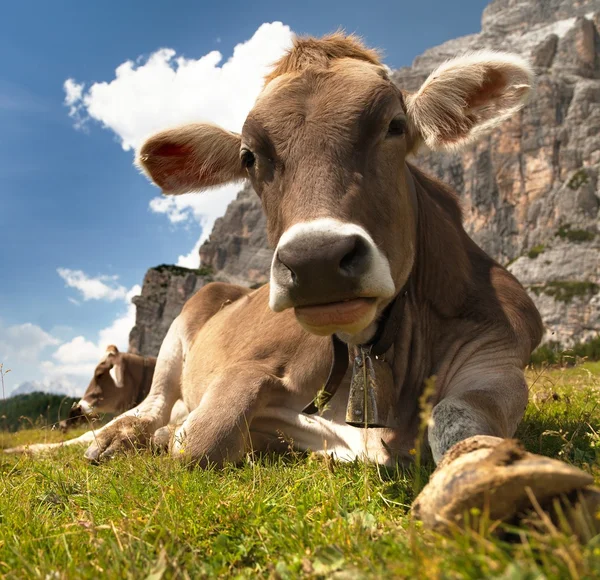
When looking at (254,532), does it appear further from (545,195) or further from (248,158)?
(545,195)

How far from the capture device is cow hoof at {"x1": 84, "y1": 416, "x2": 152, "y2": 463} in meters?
4.45

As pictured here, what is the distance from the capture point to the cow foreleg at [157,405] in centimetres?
472

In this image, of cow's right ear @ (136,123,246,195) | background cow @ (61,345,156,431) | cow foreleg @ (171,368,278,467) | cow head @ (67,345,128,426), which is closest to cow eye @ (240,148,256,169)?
cow's right ear @ (136,123,246,195)

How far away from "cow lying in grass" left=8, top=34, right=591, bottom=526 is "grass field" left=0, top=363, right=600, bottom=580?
33 cm

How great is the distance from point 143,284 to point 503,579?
123 metres

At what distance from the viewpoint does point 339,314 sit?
2.64 metres

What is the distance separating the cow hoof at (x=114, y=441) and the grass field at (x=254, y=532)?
0.93 metres

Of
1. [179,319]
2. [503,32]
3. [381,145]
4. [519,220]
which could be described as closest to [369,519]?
[381,145]

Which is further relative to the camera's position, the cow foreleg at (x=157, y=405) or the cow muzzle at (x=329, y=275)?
the cow foreleg at (x=157, y=405)

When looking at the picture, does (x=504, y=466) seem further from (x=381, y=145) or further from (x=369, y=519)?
(x=381, y=145)

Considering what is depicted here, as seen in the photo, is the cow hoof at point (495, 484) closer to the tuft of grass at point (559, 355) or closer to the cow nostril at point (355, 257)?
the cow nostril at point (355, 257)

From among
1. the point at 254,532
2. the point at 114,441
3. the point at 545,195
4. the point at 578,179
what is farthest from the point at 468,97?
the point at 545,195

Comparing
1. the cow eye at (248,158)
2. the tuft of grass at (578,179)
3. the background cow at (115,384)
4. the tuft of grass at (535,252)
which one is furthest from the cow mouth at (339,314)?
the tuft of grass at (578,179)

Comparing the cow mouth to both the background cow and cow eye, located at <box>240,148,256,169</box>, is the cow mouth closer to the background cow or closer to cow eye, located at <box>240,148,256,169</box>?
cow eye, located at <box>240,148,256,169</box>
